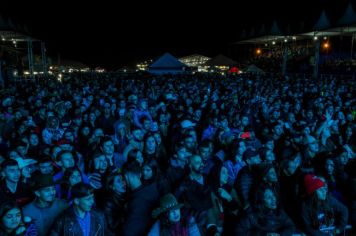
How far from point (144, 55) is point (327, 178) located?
86.3m

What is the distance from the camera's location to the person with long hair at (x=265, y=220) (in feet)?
11.3

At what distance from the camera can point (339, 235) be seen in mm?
4188

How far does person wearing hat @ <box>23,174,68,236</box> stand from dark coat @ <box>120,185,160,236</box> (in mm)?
659

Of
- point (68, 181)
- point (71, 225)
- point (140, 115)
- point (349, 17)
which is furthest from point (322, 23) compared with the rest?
point (71, 225)

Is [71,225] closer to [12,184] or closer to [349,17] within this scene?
[12,184]

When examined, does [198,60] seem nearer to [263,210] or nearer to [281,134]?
[281,134]

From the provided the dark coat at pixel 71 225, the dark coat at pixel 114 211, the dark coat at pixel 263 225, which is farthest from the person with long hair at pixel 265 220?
the dark coat at pixel 71 225

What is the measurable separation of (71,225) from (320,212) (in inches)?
100

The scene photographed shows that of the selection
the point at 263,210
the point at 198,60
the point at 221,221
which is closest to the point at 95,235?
the point at 221,221

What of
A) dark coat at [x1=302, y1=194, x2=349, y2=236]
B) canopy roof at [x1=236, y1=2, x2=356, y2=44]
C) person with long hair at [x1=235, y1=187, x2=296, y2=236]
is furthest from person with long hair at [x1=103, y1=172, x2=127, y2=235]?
canopy roof at [x1=236, y1=2, x2=356, y2=44]

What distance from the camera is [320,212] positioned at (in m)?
3.77

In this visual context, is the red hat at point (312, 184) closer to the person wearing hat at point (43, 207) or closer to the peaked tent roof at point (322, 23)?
the person wearing hat at point (43, 207)

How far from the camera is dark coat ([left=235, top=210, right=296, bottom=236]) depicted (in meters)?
3.45

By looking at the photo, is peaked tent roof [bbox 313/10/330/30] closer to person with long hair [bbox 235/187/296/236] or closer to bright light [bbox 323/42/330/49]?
bright light [bbox 323/42/330/49]
